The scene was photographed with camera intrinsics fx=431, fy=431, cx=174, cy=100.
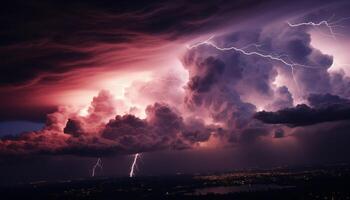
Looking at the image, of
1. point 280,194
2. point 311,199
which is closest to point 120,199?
point 280,194

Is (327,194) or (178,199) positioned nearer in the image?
(327,194)

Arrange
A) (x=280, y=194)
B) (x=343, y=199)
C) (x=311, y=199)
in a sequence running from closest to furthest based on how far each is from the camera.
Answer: (x=343, y=199) < (x=311, y=199) < (x=280, y=194)

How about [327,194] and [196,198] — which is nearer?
[327,194]

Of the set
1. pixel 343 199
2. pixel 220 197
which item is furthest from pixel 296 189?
pixel 343 199

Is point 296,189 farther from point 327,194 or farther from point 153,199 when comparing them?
point 153,199

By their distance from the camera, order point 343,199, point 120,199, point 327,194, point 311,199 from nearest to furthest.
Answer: point 343,199 → point 311,199 → point 327,194 → point 120,199

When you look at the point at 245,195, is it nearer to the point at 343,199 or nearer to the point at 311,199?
the point at 311,199

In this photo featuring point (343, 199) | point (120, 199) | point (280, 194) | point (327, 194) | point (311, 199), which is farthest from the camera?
point (120, 199)
